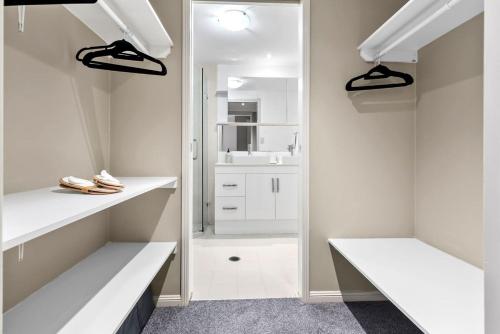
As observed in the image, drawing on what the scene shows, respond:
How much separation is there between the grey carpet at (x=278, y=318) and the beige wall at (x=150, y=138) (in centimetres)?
29

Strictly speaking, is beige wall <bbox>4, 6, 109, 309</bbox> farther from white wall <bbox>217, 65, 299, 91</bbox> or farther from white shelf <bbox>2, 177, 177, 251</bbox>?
white wall <bbox>217, 65, 299, 91</bbox>

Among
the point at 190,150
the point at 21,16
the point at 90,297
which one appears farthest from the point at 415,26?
the point at 90,297

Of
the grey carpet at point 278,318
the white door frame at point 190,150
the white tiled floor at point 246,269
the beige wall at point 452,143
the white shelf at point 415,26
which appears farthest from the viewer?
Answer: the white tiled floor at point 246,269

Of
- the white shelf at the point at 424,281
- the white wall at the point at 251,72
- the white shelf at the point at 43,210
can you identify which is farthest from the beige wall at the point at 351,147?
the white wall at the point at 251,72

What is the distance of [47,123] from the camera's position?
1206 mm

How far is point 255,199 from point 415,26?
8.28 ft

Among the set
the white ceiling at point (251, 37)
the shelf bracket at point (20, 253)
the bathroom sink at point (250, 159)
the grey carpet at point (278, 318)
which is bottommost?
the grey carpet at point (278, 318)

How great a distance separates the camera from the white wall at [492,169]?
1.58 feet

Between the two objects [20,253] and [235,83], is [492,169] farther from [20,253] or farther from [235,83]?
[235,83]

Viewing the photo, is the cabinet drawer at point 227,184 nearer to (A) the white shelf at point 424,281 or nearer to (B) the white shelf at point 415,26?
(A) the white shelf at point 424,281

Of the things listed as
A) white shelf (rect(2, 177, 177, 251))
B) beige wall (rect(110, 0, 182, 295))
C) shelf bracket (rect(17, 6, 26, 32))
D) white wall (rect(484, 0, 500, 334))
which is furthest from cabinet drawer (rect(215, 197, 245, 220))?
white wall (rect(484, 0, 500, 334))

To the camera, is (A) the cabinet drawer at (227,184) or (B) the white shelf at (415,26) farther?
(A) the cabinet drawer at (227,184)

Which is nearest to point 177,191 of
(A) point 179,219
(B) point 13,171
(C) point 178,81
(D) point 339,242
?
(A) point 179,219

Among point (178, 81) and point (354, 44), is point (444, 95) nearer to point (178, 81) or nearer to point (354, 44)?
point (354, 44)
